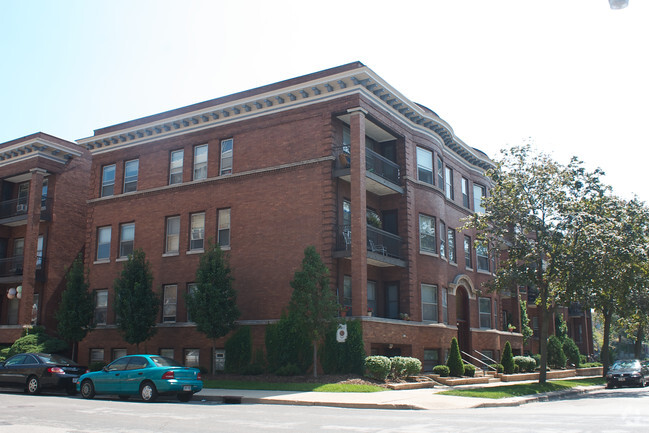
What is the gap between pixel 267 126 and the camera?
95.2 ft

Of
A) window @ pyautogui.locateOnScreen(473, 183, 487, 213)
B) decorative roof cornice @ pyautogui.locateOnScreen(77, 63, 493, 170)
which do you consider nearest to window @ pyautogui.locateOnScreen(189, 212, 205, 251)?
decorative roof cornice @ pyautogui.locateOnScreen(77, 63, 493, 170)

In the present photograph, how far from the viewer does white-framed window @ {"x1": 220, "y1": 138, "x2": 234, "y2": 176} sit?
30.2m

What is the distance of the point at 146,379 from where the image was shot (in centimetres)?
1828

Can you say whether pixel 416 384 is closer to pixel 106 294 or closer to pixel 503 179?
pixel 503 179

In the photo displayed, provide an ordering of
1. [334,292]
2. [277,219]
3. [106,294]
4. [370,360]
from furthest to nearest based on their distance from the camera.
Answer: [106,294], [277,219], [334,292], [370,360]

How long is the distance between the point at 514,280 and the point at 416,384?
21.6ft

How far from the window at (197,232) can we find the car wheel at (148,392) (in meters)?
12.2

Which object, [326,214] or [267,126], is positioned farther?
[267,126]

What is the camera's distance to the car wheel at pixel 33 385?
68.7 feet

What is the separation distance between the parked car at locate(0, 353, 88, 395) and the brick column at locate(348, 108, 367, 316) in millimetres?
10583

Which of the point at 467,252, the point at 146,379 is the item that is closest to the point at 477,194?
the point at 467,252

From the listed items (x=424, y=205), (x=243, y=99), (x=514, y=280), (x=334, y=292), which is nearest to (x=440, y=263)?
(x=424, y=205)

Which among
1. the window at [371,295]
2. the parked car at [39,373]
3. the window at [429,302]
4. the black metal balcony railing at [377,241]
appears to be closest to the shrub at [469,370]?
the window at [429,302]

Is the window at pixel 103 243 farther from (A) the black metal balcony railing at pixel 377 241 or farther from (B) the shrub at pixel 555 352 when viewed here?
(B) the shrub at pixel 555 352
